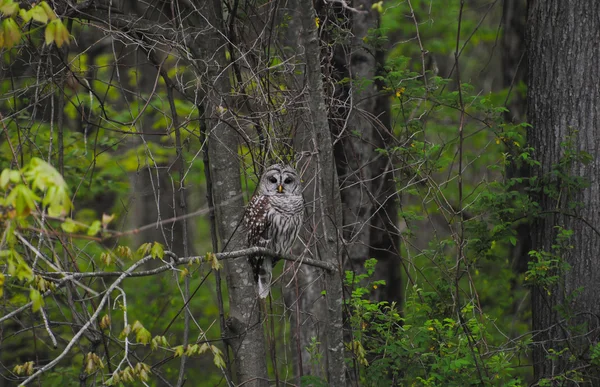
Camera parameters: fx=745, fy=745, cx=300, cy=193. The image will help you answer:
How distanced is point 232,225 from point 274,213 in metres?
0.85

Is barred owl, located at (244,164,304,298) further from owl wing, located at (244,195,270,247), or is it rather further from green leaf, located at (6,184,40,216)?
green leaf, located at (6,184,40,216)

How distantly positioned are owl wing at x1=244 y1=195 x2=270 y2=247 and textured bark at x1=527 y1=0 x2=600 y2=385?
7.02 ft

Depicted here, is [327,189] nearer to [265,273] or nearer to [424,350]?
[424,350]

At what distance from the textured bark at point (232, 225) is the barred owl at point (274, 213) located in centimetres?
55

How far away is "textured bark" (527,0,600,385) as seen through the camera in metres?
5.56

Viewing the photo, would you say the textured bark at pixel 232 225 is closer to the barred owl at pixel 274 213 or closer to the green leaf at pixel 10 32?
the barred owl at pixel 274 213

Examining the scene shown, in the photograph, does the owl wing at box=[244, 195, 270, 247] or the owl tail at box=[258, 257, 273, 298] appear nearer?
the owl wing at box=[244, 195, 270, 247]

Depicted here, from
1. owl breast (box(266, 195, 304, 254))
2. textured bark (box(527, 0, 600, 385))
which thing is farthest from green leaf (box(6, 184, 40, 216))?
textured bark (box(527, 0, 600, 385))

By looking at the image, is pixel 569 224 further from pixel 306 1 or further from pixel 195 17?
pixel 195 17

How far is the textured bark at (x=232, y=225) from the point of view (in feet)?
17.1

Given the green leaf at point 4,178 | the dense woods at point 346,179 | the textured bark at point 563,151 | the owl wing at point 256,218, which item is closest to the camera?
the green leaf at point 4,178

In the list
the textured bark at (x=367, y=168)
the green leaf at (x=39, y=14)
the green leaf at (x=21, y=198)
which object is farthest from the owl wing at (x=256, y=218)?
the green leaf at (x=21, y=198)

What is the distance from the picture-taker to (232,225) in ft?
17.3

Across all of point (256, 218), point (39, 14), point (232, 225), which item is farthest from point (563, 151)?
point (39, 14)
